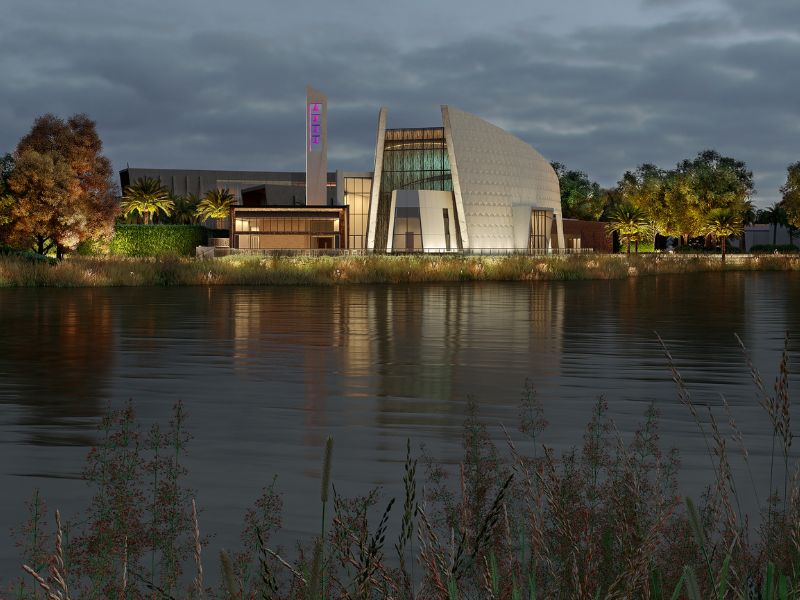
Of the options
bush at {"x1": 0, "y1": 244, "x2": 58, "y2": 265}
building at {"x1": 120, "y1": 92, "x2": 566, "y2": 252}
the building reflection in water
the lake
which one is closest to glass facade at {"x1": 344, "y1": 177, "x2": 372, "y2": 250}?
building at {"x1": 120, "y1": 92, "x2": 566, "y2": 252}

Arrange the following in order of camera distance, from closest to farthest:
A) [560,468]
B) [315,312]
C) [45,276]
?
1. [560,468]
2. [315,312]
3. [45,276]

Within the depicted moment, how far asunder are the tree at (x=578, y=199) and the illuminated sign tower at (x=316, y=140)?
52.6 meters

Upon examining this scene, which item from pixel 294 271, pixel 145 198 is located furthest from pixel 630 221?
pixel 294 271

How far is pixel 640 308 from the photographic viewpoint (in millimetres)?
29109

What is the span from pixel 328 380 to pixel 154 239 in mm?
67047

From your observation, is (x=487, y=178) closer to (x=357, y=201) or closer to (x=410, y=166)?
(x=410, y=166)

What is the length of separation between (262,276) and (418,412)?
1404 inches

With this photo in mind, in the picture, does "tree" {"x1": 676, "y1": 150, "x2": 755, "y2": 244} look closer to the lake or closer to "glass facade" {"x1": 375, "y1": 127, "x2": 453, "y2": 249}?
"glass facade" {"x1": 375, "y1": 127, "x2": 453, "y2": 249}

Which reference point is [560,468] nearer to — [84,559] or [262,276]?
[84,559]

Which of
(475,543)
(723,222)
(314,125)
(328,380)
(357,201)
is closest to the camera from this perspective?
(475,543)

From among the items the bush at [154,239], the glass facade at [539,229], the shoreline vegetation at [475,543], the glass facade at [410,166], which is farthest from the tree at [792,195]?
the shoreline vegetation at [475,543]

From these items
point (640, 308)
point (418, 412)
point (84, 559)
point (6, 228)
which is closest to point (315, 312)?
point (640, 308)

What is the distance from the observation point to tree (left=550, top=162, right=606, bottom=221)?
127 metres

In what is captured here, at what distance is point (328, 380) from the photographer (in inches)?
527
